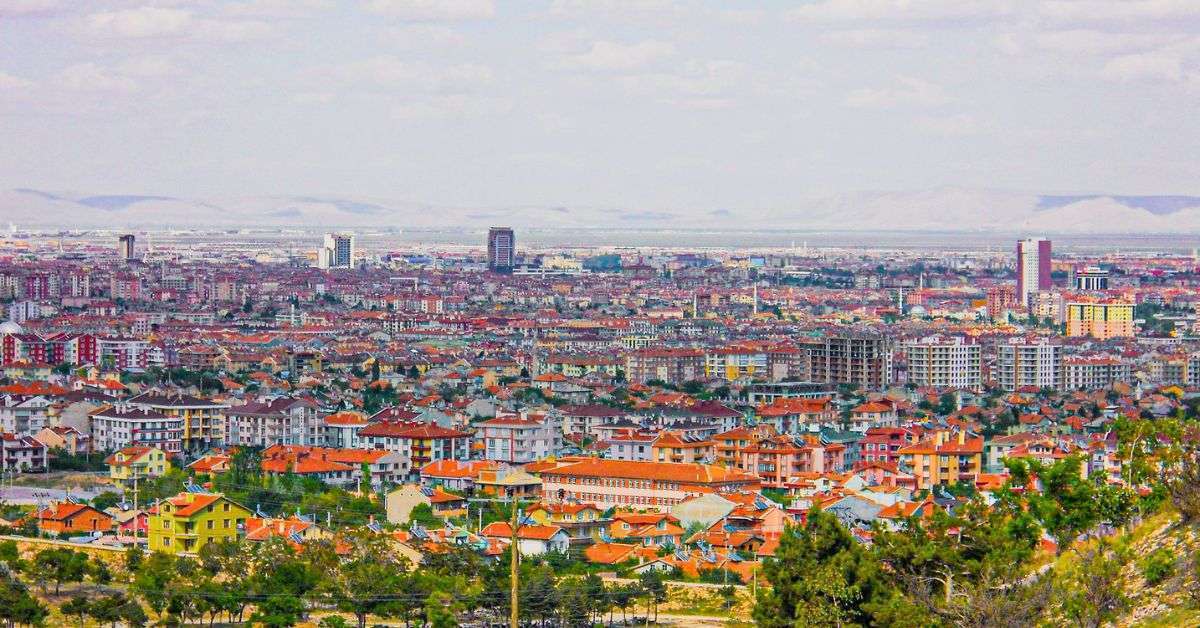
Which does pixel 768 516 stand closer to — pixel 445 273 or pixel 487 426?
pixel 487 426

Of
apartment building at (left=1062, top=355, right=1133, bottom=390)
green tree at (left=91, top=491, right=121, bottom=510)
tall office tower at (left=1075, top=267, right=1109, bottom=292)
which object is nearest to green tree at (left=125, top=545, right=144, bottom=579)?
green tree at (left=91, top=491, right=121, bottom=510)

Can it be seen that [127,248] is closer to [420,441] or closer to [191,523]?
[420,441]

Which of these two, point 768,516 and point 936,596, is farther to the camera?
point 768,516

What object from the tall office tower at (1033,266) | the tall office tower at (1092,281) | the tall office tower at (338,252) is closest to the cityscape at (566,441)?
the tall office tower at (1092,281)

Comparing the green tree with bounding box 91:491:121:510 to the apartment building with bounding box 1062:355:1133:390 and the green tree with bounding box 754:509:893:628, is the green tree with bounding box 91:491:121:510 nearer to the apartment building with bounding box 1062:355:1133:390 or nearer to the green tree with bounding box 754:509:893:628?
the green tree with bounding box 754:509:893:628

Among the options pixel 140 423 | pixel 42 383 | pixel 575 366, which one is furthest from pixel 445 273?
pixel 140 423

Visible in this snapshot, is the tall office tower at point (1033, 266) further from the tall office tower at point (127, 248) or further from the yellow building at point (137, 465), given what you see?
the yellow building at point (137, 465)
